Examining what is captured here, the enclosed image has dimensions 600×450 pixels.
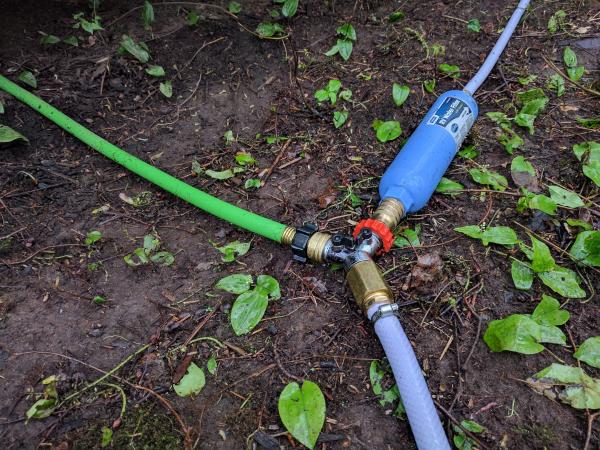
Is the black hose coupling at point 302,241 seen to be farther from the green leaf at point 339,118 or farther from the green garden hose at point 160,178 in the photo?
the green leaf at point 339,118

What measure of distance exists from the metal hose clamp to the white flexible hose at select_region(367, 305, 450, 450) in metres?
0.01

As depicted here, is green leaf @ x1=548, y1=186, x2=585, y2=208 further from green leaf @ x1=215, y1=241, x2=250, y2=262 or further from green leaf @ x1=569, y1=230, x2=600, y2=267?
green leaf @ x1=215, y1=241, x2=250, y2=262

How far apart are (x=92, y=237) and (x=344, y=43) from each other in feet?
6.26

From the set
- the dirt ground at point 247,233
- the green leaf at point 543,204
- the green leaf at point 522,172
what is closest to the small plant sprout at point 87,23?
the dirt ground at point 247,233

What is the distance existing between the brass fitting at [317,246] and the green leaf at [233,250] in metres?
0.32

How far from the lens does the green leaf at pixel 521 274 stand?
1759mm

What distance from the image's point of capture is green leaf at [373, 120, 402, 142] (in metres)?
2.33

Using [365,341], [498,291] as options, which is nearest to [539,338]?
[498,291]

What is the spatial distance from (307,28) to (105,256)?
198cm

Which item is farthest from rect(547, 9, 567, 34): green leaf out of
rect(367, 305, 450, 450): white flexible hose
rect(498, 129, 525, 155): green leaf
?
rect(367, 305, 450, 450): white flexible hose

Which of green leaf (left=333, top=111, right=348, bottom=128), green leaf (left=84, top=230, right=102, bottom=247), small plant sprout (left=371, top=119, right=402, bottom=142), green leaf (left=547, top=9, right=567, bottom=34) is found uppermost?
green leaf (left=547, top=9, right=567, bottom=34)

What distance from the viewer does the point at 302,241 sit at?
1.85 metres

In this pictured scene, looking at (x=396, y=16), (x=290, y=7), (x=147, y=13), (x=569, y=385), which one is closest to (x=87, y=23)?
(x=147, y=13)

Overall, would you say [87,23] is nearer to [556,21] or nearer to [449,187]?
[449,187]
